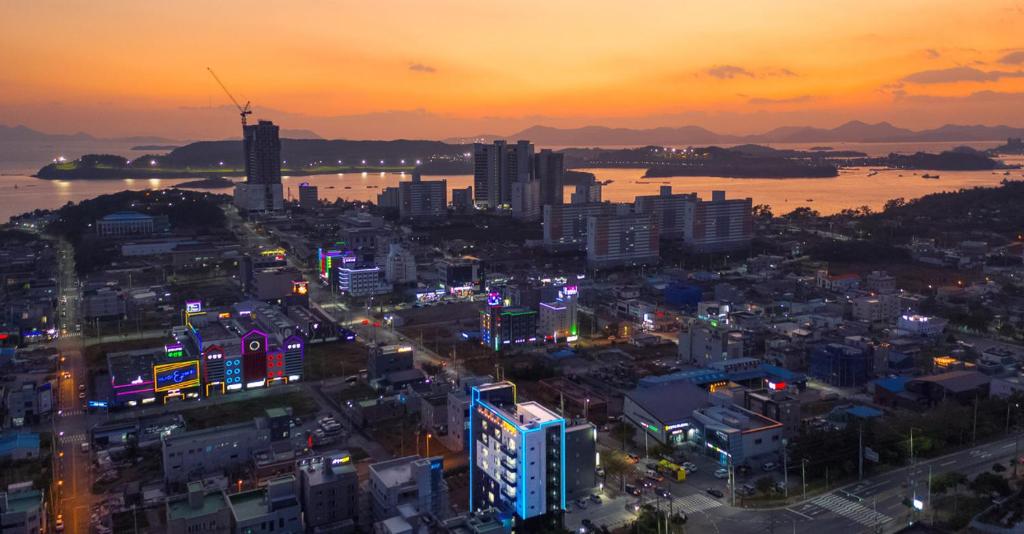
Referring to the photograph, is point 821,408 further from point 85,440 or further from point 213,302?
point 213,302

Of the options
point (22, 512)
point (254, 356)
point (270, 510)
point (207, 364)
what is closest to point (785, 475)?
point (270, 510)

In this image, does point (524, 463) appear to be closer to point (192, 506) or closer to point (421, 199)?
point (192, 506)

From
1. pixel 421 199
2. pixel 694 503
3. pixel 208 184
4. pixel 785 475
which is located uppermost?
pixel 208 184

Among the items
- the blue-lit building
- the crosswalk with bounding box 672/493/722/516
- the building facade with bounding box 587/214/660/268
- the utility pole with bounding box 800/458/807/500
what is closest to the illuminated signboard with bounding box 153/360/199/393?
the crosswalk with bounding box 672/493/722/516

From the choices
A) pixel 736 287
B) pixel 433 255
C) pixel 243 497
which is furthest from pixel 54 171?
pixel 243 497

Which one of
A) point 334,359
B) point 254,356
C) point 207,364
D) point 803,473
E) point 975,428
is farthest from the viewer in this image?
point 334,359

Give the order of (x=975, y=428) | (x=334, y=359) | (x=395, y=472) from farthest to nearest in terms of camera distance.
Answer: (x=334, y=359), (x=975, y=428), (x=395, y=472)

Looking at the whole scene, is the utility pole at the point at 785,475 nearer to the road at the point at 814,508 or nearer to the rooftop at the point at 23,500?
the road at the point at 814,508
